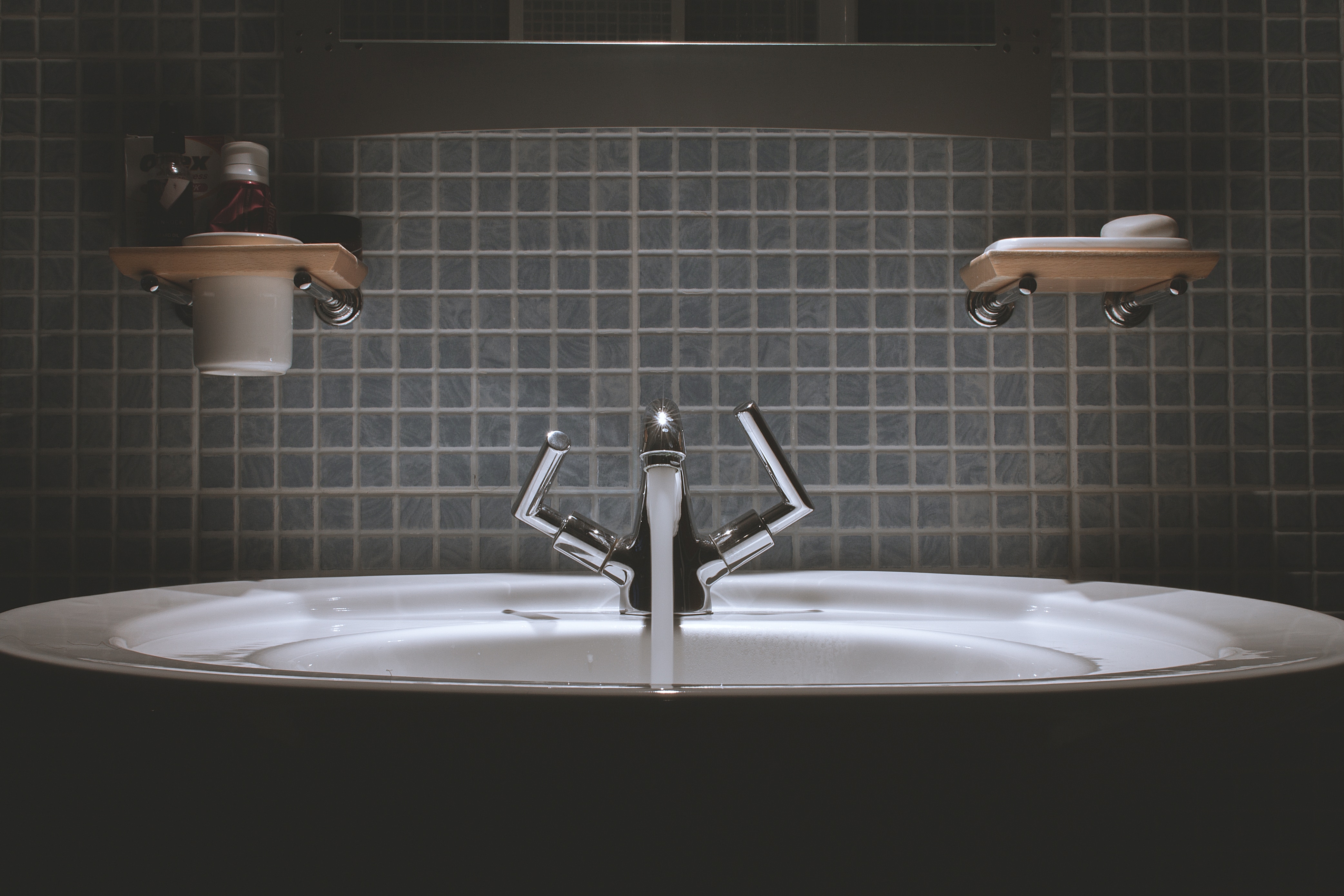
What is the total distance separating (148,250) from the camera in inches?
26.3

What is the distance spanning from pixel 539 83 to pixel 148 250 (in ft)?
1.22

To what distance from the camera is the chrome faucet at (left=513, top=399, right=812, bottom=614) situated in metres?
0.65

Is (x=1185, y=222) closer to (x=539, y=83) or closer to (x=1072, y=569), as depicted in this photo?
(x=1072, y=569)

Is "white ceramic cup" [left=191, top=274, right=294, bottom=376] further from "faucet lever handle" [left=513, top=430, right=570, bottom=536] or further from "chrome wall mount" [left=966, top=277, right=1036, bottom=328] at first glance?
"chrome wall mount" [left=966, top=277, right=1036, bottom=328]

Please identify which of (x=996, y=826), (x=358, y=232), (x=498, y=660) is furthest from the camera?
(x=358, y=232)

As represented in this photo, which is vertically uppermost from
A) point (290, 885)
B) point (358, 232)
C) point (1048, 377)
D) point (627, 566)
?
point (358, 232)

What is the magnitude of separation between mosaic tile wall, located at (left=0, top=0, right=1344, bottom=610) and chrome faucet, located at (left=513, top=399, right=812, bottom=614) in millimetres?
90

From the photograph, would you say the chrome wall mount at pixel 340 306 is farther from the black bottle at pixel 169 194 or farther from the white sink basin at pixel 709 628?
the white sink basin at pixel 709 628

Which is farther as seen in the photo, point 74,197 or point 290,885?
point 74,197

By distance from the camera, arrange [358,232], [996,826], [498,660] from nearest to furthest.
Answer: [996,826] → [498,660] → [358,232]

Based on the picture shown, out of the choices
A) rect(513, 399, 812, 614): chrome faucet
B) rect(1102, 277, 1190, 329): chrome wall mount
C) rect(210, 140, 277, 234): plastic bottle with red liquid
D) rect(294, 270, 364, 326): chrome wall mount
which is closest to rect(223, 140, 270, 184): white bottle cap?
rect(210, 140, 277, 234): plastic bottle with red liquid

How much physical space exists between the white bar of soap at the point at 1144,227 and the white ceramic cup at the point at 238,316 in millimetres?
705

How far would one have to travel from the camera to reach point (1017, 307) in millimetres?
768

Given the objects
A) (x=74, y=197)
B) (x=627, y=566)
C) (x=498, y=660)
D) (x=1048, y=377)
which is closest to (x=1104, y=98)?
(x=1048, y=377)
